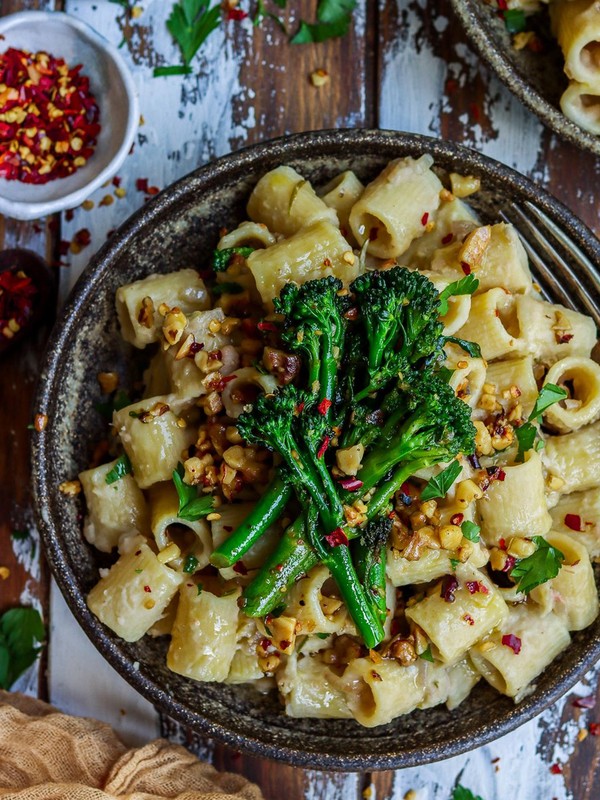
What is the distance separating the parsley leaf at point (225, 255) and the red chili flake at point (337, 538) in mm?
995

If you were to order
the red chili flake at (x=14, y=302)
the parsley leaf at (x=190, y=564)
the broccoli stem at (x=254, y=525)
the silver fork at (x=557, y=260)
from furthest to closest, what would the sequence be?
the red chili flake at (x=14, y=302), the silver fork at (x=557, y=260), the parsley leaf at (x=190, y=564), the broccoli stem at (x=254, y=525)

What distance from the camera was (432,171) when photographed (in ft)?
10.1

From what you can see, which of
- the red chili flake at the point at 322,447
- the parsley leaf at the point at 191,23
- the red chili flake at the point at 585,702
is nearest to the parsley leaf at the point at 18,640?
the red chili flake at the point at 322,447

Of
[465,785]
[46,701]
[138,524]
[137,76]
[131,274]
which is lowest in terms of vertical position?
[465,785]

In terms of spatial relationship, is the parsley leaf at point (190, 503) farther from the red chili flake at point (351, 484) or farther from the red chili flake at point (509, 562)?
the red chili flake at point (509, 562)

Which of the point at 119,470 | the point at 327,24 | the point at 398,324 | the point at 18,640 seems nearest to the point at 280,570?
the point at 119,470

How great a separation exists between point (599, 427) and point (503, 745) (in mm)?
1381

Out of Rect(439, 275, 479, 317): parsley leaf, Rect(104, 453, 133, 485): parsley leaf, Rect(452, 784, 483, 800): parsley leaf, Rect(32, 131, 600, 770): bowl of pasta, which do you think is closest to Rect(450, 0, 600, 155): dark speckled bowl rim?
Rect(32, 131, 600, 770): bowl of pasta

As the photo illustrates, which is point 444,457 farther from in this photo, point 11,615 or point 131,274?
point 11,615

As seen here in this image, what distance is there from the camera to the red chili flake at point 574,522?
3.00 metres

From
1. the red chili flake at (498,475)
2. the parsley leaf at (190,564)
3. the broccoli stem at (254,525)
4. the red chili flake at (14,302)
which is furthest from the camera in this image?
the red chili flake at (14,302)

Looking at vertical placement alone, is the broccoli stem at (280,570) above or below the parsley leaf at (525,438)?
below

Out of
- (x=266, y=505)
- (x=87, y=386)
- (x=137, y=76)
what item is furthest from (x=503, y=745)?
(x=137, y=76)

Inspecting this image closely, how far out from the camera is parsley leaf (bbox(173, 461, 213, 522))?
2811 millimetres
